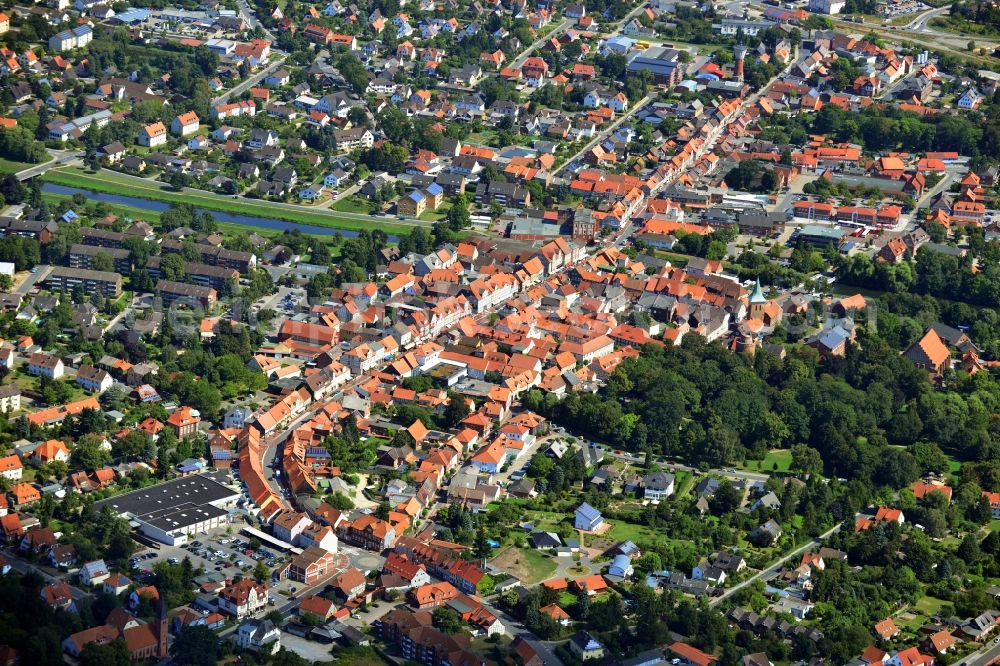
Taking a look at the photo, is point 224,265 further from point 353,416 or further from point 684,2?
point 684,2

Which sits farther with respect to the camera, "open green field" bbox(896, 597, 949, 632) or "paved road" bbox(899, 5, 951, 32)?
"paved road" bbox(899, 5, 951, 32)

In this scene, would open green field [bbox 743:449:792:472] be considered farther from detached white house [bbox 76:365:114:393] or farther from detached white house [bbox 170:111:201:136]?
detached white house [bbox 170:111:201:136]

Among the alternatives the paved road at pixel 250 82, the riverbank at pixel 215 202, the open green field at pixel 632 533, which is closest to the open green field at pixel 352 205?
the riverbank at pixel 215 202

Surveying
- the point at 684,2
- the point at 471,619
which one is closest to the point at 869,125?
the point at 684,2

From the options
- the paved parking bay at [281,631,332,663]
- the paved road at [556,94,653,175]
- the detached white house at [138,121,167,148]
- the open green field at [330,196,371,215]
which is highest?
the paved parking bay at [281,631,332,663]

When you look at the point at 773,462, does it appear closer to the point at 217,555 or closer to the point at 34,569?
the point at 217,555

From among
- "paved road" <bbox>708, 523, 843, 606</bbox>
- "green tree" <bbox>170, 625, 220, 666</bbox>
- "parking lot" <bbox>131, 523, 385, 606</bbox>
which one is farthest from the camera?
"paved road" <bbox>708, 523, 843, 606</bbox>

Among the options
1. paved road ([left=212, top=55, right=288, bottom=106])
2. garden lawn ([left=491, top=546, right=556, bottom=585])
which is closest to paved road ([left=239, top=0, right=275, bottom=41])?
paved road ([left=212, top=55, right=288, bottom=106])
